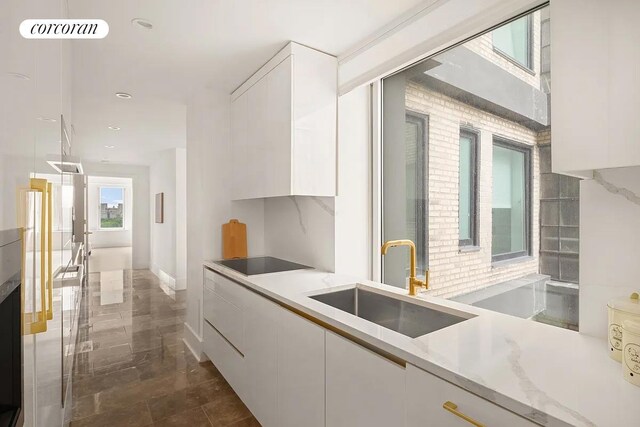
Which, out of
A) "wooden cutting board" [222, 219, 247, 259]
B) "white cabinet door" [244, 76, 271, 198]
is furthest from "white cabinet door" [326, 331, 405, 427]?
A: "wooden cutting board" [222, 219, 247, 259]

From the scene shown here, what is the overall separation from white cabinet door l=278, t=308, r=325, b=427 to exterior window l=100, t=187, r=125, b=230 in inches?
472

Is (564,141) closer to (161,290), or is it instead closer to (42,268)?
(42,268)

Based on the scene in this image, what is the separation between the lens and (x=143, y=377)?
2.78 m

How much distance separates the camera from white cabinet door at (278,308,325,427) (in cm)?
152

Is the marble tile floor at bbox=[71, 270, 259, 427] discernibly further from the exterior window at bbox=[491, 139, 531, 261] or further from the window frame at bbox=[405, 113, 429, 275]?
the exterior window at bbox=[491, 139, 531, 261]

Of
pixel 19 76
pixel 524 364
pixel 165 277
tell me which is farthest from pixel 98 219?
pixel 524 364

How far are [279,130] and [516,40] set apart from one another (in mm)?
1517

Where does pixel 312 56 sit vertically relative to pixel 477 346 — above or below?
above

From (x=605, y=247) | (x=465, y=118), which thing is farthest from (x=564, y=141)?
(x=465, y=118)

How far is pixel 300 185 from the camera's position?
2.28 meters

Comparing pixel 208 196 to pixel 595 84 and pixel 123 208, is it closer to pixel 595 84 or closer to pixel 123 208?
pixel 595 84

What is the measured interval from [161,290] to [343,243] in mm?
4634

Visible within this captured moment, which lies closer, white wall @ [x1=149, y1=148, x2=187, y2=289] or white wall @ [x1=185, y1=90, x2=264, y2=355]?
white wall @ [x1=185, y1=90, x2=264, y2=355]

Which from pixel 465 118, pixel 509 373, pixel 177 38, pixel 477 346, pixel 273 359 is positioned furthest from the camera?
pixel 177 38
